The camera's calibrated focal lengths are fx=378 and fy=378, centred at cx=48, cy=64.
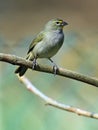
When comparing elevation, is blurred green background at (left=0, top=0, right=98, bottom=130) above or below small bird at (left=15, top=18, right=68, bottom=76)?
below

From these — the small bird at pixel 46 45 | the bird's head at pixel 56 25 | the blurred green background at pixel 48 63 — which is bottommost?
the blurred green background at pixel 48 63

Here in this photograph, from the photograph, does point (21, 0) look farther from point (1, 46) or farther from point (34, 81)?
point (34, 81)

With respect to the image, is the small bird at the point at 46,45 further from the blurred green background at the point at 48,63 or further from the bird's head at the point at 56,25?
the blurred green background at the point at 48,63

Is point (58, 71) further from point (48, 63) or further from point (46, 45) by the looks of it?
point (48, 63)

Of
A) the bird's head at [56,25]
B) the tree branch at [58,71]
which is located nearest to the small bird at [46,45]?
the bird's head at [56,25]

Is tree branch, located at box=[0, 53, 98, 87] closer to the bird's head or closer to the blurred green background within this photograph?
the bird's head

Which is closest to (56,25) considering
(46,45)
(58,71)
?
(46,45)

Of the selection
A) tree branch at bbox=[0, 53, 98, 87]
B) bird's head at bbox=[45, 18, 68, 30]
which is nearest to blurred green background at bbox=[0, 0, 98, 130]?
bird's head at bbox=[45, 18, 68, 30]

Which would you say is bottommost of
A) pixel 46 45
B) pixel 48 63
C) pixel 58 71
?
pixel 48 63
